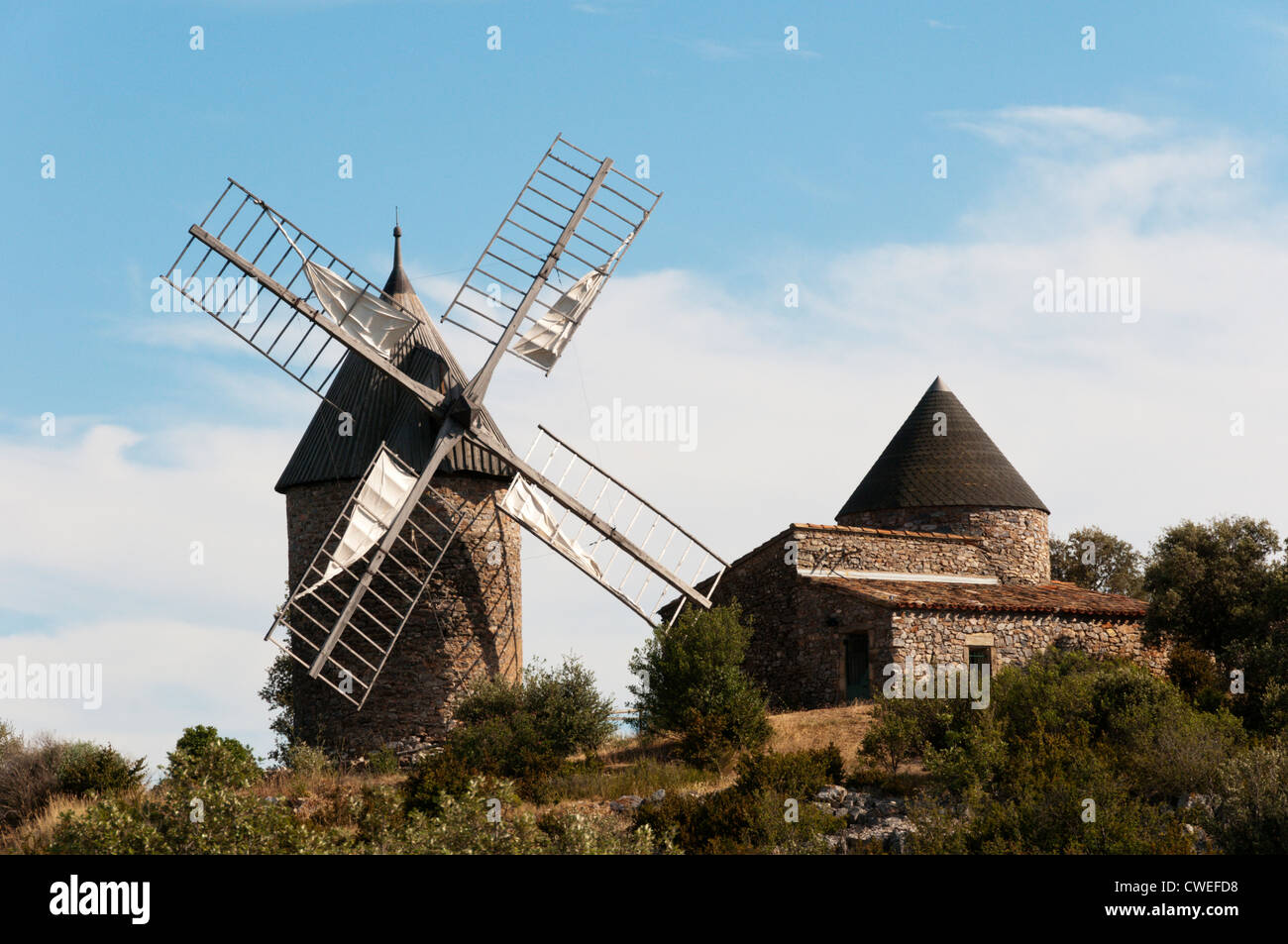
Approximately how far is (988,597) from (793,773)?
796cm

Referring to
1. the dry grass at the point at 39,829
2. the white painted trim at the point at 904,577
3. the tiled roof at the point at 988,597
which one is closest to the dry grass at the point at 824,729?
the tiled roof at the point at 988,597

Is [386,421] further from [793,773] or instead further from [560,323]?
[793,773]

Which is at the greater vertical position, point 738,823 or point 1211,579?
point 1211,579

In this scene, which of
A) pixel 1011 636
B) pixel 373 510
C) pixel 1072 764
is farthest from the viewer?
pixel 1011 636

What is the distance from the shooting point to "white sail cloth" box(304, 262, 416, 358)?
20422 mm

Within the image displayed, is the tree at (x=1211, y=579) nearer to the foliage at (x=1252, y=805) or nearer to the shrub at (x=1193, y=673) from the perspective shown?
the shrub at (x=1193, y=673)

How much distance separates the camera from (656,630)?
20.3 metres

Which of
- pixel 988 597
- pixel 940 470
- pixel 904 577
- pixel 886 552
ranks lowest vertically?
pixel 988 597

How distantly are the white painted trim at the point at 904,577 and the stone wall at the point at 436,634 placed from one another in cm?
534

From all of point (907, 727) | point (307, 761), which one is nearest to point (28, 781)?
point (307, 761)

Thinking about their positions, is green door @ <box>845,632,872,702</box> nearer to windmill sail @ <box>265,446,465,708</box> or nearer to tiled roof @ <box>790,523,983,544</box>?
tiled roof @ <box>790,523,983,544</box>

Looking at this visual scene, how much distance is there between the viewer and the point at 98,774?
1786 centimetres
